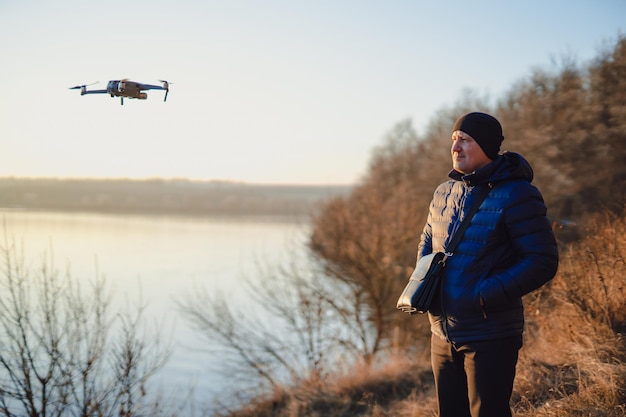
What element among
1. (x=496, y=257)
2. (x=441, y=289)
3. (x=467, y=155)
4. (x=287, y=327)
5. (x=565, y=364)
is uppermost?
(x=467, y=155)

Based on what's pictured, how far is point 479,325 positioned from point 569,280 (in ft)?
11.2

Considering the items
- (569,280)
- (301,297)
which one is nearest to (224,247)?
(301,297)

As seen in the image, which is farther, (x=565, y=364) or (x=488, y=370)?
(x=565, y=364)

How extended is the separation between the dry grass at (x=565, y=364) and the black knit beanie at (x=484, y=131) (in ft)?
6.58

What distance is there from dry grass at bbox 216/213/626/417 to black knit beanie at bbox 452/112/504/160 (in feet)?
6.58

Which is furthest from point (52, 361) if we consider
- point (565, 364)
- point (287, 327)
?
point (287, 327)

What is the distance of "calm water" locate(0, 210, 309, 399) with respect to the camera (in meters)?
12.3

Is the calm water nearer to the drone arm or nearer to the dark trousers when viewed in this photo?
the drone arm

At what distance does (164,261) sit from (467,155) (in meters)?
25.9

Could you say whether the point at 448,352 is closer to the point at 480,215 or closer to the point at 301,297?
the point at 480,215

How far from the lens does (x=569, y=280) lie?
16.9 ft

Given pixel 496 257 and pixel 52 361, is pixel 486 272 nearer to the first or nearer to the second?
pixel 496 257

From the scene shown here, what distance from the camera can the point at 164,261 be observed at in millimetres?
26734

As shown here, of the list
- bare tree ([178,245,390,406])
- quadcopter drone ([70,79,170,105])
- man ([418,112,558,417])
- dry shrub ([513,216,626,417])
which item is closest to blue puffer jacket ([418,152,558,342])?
man ([418,112,558,417])
